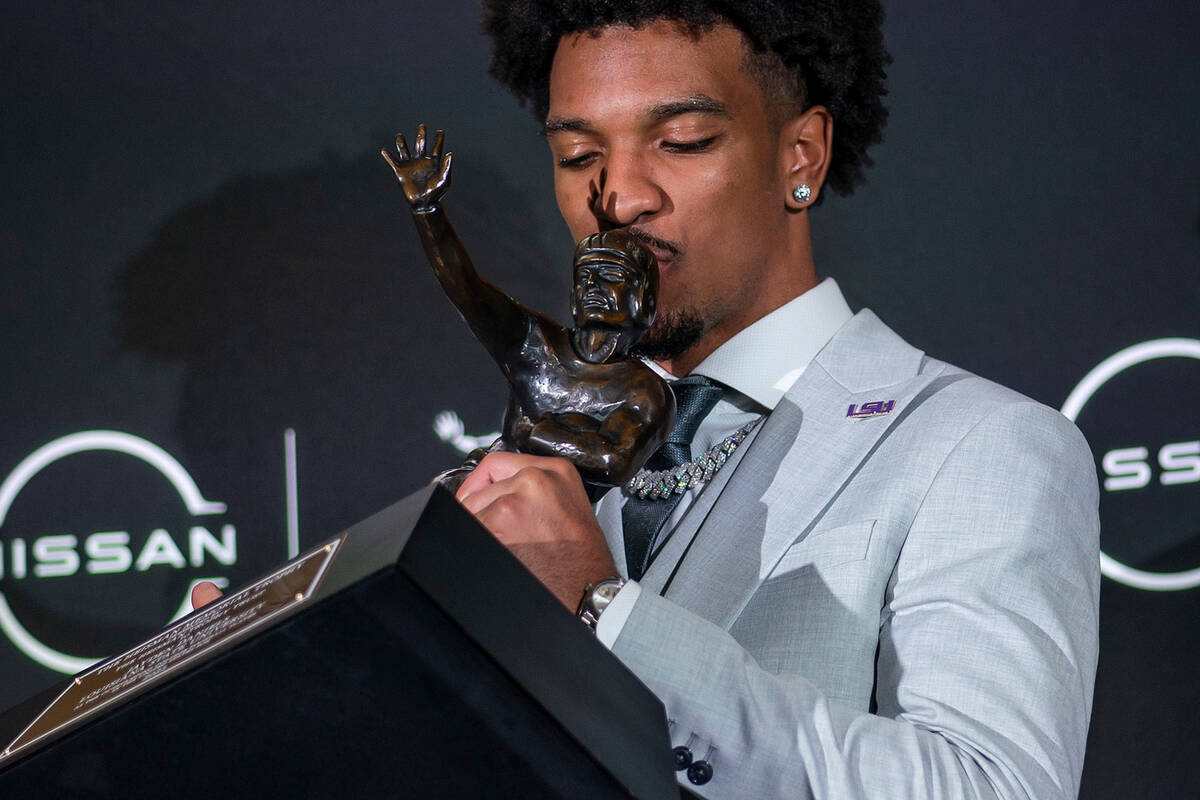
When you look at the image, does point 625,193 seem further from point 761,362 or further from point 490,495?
point 490,495

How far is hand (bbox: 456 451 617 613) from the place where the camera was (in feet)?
3.22

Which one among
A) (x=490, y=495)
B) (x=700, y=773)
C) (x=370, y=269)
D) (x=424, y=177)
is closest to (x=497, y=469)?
(x=490, y=495)

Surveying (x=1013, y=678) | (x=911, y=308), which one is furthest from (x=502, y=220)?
(x=1013, y=678)

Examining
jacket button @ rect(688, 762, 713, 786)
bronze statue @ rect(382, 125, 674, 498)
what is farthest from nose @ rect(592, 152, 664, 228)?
jacket button @ rect(688, 762, 713, 786)

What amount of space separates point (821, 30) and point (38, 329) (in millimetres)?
1881

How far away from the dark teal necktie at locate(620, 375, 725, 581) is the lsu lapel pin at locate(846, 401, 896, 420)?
0.74 ft

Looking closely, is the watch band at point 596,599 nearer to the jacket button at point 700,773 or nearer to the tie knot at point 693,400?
the jacket button at point 700,773

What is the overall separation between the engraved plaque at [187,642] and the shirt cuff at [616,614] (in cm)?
28

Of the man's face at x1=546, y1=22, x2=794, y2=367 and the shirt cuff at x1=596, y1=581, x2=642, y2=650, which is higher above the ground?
the man's face at x1=546, y1=22, x2=794, y2=367

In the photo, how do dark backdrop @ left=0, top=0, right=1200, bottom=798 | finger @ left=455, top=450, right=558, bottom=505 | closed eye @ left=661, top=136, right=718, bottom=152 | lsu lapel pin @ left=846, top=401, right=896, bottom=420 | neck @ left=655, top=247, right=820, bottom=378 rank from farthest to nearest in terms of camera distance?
dark backdrop @ left=0, top=0, right=1200, bottom=798 → neck @ left=655, top=247, right=820, bottom=378 → closed eye @ left=661, top=136, right=718, bottom=152 → lsu lapel pin @ left=846, top=401, right=896, bottom=420 → finger @ left=455, top=450, right=558, bottom=505

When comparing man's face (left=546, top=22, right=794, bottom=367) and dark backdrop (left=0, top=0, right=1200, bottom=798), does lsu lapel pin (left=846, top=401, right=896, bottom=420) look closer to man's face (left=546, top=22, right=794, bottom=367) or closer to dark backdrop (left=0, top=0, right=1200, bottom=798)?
man's face (left=546, top=22, right=794, bottom=367)

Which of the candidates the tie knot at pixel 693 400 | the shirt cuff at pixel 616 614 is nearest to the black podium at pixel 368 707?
the shirt cuff at pixel 616 614

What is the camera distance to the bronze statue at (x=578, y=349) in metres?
1.27

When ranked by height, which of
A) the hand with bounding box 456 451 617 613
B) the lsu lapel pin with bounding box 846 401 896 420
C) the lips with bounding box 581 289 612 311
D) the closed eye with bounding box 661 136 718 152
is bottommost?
the lsu lapel pin with bounding box 846 401 896 420
